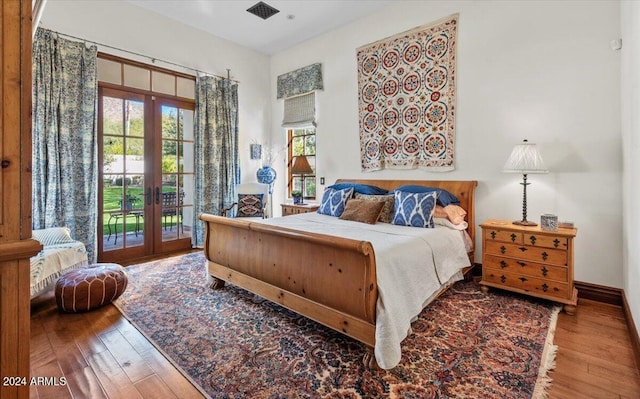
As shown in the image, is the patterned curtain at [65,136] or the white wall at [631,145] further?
the patterned curtain at [65,136]

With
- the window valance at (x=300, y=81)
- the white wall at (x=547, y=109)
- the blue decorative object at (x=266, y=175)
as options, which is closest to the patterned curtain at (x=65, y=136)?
the blue decorative object at (x=266, y=175)

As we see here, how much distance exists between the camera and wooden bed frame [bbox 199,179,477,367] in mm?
1852

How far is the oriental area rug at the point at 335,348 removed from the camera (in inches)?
65.7

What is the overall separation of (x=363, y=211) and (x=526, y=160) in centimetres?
161

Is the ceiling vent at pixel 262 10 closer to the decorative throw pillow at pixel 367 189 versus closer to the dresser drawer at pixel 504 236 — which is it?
the decorative throw pillow at pixel 367 189

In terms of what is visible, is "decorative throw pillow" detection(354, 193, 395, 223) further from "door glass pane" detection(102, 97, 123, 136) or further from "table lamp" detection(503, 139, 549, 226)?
"door glass pane" detection(102, 97, 123, 136)

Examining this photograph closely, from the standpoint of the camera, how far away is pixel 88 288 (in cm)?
254

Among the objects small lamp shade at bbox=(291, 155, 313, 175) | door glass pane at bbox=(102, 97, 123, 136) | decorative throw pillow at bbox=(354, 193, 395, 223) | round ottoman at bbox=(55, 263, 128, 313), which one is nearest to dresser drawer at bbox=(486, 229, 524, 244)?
decorative throw pillow at bbox=(354, 193, 395, 223)

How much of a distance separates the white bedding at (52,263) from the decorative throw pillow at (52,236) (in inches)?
3.2

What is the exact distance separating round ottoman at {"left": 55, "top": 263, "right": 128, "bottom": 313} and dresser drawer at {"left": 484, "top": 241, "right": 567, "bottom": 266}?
347 centimetres

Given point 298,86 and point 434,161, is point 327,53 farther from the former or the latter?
point 434,161

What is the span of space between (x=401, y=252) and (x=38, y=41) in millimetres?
4398

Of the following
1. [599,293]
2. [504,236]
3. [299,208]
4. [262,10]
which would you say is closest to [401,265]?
[504,236]

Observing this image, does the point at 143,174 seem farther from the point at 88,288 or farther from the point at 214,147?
the point at 88,288
